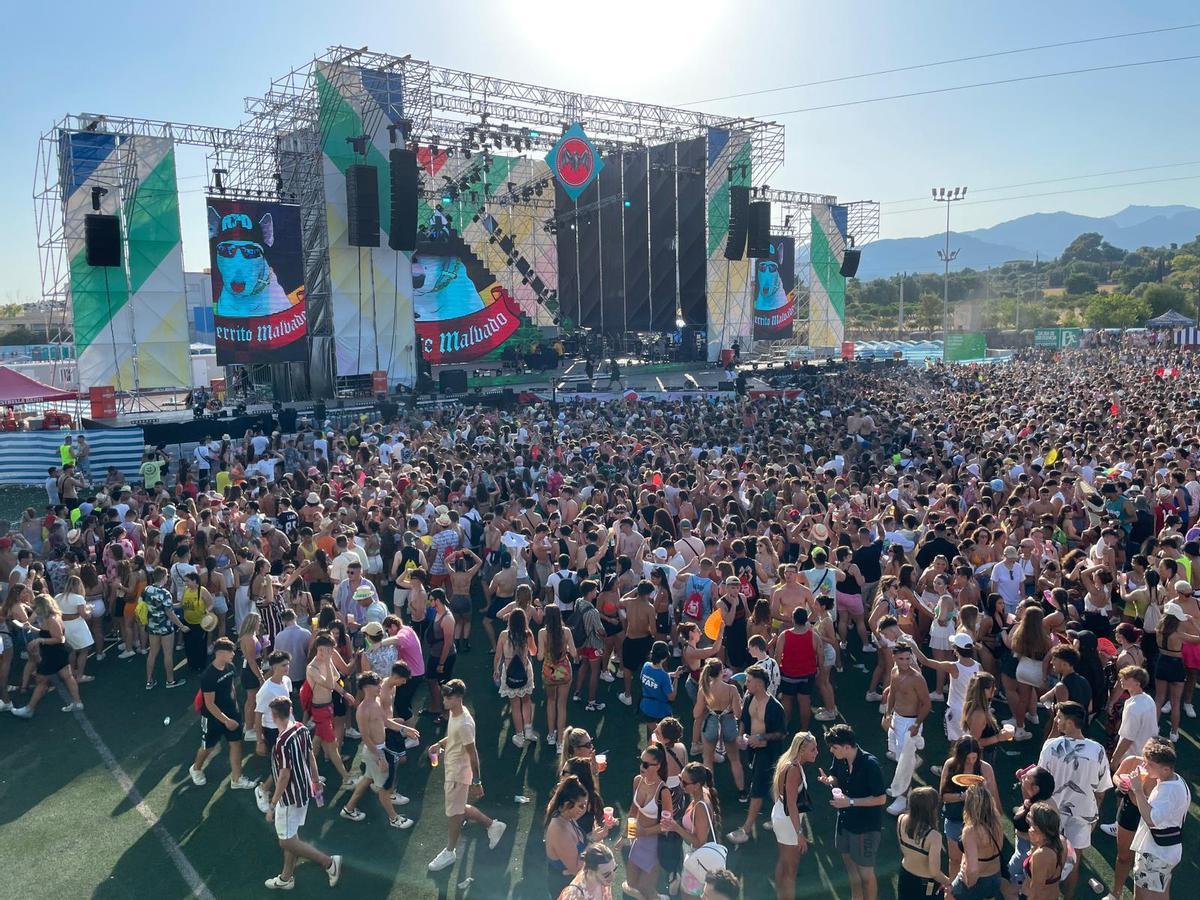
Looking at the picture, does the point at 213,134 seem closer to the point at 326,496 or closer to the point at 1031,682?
the point at 326,496

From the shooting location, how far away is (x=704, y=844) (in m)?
4.05

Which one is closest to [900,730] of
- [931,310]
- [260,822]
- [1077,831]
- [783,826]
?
[1077,831]

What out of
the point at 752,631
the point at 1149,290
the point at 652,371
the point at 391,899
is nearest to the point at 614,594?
the point at 752,631

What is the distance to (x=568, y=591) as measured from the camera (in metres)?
7.54

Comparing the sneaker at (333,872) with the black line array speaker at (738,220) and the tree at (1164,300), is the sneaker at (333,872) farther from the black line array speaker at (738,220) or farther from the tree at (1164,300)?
the tree at (1164,300)

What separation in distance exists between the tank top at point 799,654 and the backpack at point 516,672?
1.93 meters

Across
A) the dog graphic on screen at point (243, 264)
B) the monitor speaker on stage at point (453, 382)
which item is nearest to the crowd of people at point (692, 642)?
the dog graphic on screen at point (243, 264)

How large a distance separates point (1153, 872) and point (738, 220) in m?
31.4

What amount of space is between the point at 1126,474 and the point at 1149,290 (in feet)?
227

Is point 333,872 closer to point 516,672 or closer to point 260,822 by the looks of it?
point 260,822

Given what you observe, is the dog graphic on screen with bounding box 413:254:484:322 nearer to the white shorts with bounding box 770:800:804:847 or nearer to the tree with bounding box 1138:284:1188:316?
the white shorts with bounding box 770:800:804:847

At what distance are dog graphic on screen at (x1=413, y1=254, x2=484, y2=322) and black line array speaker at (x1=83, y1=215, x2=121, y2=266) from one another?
9.15 metres

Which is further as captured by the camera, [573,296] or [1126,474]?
[573,296]

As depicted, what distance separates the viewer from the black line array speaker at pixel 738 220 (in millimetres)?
33250
